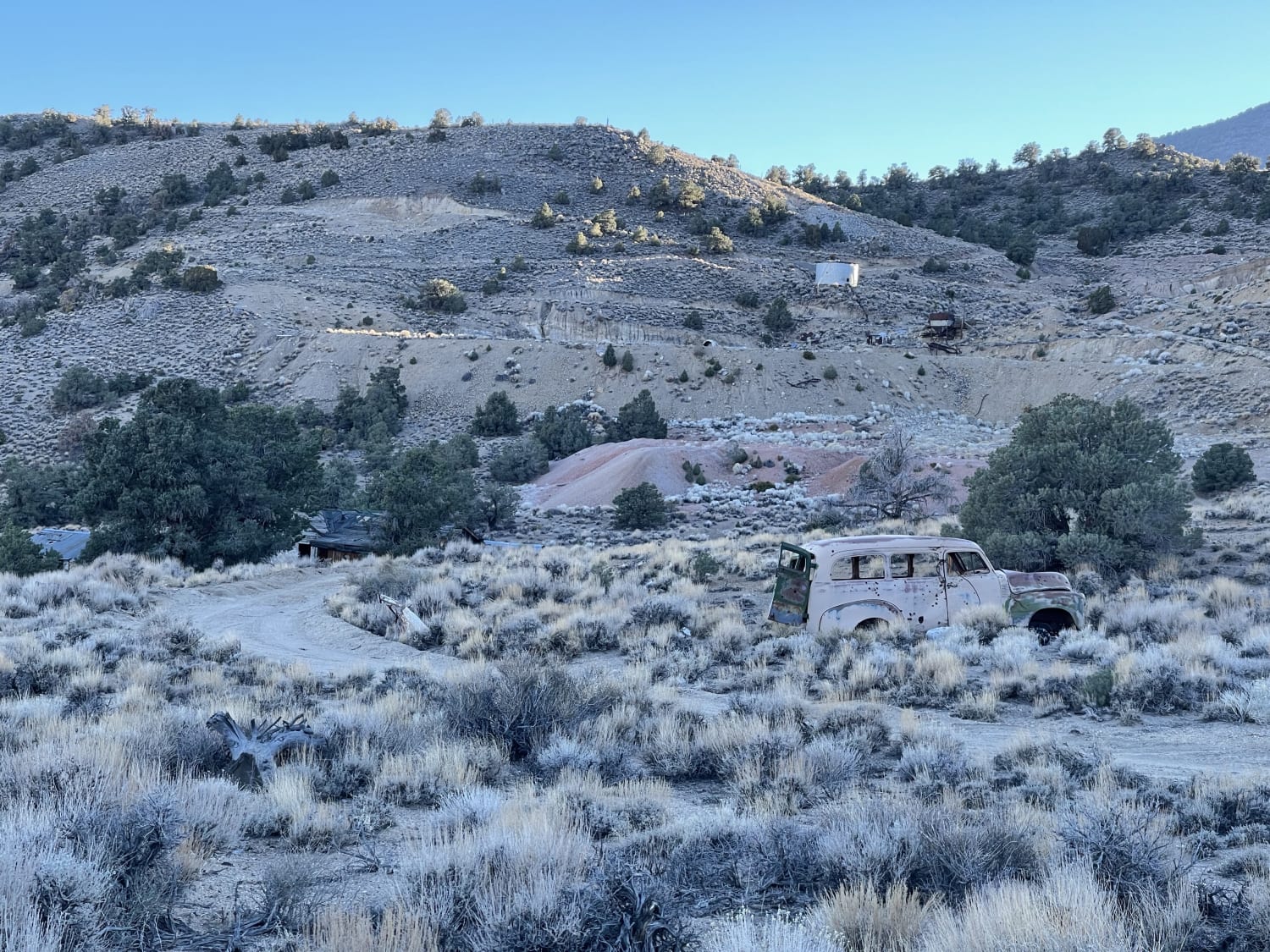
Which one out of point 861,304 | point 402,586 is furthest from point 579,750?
point 861,304

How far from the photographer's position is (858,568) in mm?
14000

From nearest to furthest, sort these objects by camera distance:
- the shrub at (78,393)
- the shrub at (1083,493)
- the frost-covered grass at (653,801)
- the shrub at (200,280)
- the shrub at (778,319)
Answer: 1. the frost-covered grass at (653,801)
2. the shrub at (1083,493)
3. the shrub at (78,393)
4. the shrub at (200,280)
5. the shrub at (778,319)

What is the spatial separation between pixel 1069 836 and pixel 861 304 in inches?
2731

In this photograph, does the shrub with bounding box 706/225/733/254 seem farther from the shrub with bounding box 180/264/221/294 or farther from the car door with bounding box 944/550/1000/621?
the car door with bounding box 944/550/1000/621

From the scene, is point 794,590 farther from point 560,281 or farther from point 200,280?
point 200,280

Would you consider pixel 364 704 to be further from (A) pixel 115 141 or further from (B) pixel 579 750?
(A) pixel 115 141

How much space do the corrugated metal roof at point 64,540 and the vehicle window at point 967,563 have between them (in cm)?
2848

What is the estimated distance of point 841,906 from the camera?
4.43 metres

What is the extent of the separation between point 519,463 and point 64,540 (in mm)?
20484

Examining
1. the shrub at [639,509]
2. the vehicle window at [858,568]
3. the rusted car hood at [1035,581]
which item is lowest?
the shrub at [639,509]

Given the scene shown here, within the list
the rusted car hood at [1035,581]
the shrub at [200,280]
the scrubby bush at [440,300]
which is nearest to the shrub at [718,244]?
the scrubby bush at [440,300]

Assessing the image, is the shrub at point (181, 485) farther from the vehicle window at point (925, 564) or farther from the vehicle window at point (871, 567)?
the vehicle window at point (925, 564)

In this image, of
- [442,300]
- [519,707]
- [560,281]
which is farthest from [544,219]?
[519,707]

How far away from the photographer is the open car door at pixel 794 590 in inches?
538
